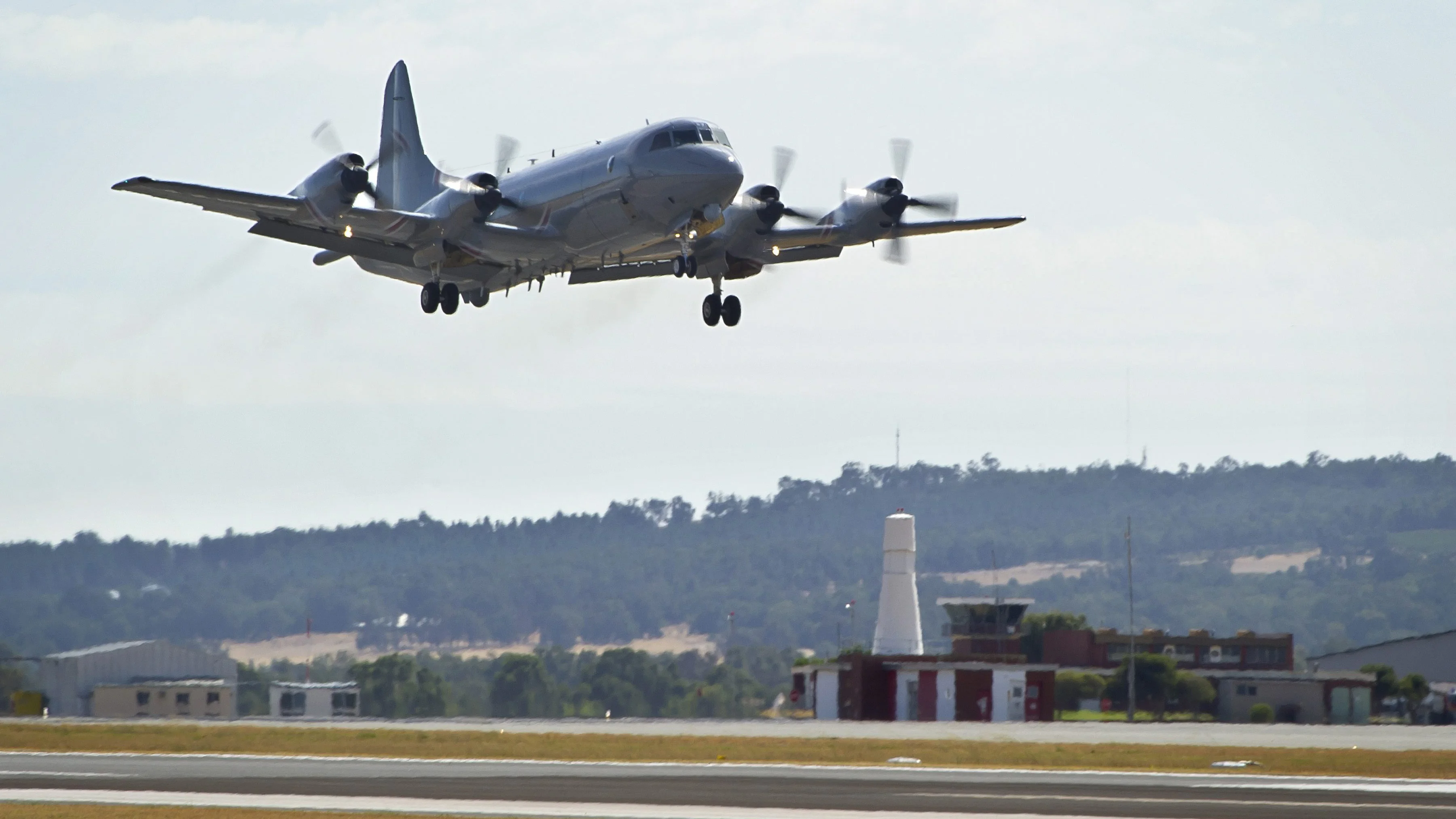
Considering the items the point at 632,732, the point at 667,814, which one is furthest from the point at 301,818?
the point at 632,732

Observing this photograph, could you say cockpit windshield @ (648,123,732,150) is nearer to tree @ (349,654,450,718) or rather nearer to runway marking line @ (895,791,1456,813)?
runway marking line @ (895,791,1456,813)

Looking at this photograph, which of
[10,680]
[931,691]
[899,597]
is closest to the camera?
[931,691]

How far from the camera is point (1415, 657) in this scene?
100375mm

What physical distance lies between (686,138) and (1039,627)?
250ft

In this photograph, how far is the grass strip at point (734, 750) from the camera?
49.7 metres

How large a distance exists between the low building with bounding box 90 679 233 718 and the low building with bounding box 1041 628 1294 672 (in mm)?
51075

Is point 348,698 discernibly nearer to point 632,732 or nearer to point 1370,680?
point 632,732

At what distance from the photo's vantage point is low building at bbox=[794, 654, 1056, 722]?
8019 cm

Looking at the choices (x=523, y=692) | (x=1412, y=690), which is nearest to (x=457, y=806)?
(x=1412, y=690)

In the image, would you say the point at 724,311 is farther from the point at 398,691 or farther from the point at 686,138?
the point at 398,691

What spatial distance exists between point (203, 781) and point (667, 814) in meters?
14.8

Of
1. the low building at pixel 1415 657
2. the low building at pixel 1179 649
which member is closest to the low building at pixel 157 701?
the low building at pixel 1179 649

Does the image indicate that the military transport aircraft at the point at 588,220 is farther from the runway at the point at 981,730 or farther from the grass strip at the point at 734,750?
the runway at the point at 981,730

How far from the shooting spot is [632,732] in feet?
202
